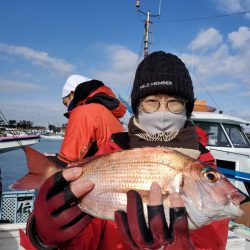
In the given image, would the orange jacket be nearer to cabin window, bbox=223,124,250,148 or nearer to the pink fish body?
→ the pink fish body

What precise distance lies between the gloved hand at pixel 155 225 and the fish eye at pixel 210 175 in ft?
0.70

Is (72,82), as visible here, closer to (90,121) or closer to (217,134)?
(90,121)

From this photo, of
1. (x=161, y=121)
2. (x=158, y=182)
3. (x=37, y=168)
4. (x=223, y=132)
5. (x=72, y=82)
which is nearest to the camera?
(x=158, y=182)

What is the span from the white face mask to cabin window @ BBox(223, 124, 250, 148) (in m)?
7.96

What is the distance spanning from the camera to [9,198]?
20.5ft

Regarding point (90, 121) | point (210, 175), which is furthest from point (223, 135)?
point (210, 175)

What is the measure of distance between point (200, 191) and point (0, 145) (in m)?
19.0

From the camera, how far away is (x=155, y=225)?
5.01 ft

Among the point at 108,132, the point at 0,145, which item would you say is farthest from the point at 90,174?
the point at 0,145

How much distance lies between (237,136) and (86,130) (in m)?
7.81

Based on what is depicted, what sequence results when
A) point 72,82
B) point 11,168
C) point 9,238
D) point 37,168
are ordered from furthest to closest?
point 11,168 < point 72,82 < point 9,238 < point 37,168

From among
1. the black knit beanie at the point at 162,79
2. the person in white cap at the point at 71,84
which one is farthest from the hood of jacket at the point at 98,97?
the black knit beanie at the point at 162,79

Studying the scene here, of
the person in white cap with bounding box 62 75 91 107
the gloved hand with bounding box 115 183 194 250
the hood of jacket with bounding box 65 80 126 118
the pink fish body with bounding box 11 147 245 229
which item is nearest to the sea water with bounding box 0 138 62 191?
the person in white cap with bounding box 62 75 91 107

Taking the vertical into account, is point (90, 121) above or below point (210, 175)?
above
